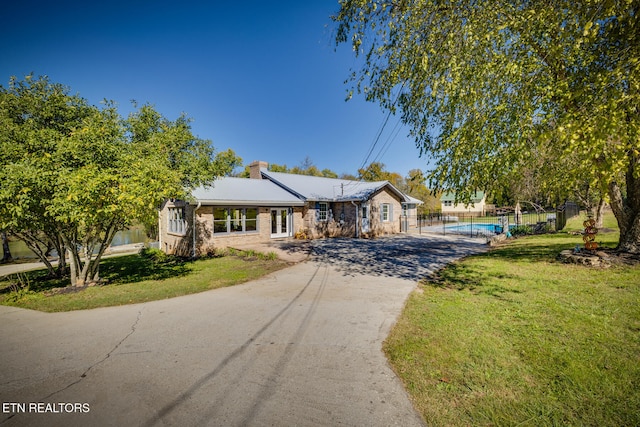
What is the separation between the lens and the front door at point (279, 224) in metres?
19.1

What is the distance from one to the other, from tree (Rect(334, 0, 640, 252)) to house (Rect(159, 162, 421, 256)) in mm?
11589

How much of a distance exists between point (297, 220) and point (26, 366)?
53.1 feet

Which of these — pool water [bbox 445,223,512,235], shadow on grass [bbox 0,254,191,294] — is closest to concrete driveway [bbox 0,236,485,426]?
shadow on grass [bbox 0,254,191,294]

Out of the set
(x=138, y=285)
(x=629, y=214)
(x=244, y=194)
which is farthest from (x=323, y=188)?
(x=629, y=214)

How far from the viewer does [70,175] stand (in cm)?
697

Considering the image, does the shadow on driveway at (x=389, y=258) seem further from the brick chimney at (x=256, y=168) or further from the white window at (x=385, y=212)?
the brick chimney at (x=256, y=168)

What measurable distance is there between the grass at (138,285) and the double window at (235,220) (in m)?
3.53

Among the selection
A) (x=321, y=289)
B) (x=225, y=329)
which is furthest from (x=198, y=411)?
(x=321, y=289)

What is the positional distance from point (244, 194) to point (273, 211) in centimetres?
245

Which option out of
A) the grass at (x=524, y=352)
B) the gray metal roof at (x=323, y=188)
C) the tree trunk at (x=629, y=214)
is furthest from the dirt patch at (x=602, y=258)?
the gray metal roof at (x=323, y=188)

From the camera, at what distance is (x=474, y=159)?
612 centimetres

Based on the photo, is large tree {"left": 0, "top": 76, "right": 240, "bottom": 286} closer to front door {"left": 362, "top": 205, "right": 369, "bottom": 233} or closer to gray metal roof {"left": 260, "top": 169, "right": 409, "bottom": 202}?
gray metal roof {"left": 260, "top": 169, "right": 409, "bottom": 202}

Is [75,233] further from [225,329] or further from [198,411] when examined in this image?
[198,411]

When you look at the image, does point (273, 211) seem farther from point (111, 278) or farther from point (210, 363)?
point (210, 363)
